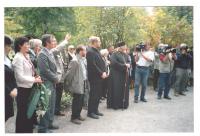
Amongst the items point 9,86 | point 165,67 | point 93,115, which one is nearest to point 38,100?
point 9,86

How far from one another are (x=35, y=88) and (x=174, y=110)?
130 inches

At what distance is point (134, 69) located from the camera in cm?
1054

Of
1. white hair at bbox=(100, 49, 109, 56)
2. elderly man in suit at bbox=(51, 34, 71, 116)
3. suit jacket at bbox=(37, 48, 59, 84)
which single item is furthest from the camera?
white hair at bbox=(100, 49, 109, 56)

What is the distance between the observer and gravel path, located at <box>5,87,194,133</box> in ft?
24.3

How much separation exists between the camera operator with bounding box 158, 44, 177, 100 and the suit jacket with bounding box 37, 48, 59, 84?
3667mm

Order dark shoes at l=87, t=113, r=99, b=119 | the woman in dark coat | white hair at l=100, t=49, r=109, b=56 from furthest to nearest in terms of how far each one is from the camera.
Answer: white hair at l=100, t=49, r=109, b=56 → dark shoes at l=87, t=113, r=99, b=119 → the woman in dark coat

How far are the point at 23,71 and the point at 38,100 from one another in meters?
0.50

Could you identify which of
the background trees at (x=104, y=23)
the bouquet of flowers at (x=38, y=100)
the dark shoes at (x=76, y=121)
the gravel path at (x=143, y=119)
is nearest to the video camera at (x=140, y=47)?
the background trees at (x=104, y=23)

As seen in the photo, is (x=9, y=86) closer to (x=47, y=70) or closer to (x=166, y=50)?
(x=47, y=70)

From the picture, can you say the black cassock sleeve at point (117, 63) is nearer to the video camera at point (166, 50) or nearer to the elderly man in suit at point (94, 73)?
the elderly man in suit at point (94, 73)

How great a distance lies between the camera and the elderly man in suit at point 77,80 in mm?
7844

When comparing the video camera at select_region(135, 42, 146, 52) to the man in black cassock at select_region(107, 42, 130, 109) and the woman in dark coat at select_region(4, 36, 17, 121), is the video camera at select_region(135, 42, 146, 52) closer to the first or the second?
the man in black cassock at select_region(107, 42, 130, 109)

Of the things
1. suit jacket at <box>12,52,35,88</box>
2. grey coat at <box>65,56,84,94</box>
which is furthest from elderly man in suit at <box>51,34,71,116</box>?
suit jacket at <box>12,52,35,88</box>

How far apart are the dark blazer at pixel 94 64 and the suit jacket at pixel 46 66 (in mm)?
1490
